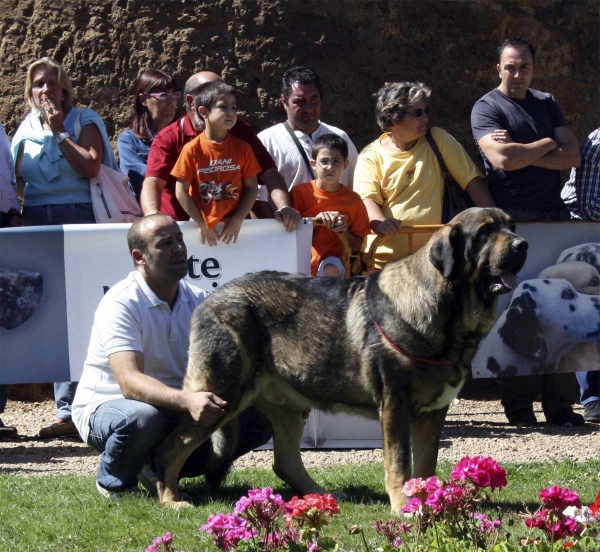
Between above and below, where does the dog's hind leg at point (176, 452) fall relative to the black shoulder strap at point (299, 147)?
below

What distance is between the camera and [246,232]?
23.8 ft

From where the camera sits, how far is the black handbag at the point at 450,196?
7578mm

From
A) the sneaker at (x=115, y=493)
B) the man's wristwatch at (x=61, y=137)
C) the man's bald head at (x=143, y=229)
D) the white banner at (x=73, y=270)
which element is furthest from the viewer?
the man's wristwatch at (x=61, y=137)

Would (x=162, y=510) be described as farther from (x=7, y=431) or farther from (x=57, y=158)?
(x=57, y=158)

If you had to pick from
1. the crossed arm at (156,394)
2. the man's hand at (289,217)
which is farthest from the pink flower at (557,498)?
the man's hand at (289,217)

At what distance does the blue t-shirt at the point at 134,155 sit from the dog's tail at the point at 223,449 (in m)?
2.81

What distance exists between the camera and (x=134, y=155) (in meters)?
8.05

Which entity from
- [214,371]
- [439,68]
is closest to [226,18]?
[439,68]

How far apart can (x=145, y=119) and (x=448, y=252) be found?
3.65 m

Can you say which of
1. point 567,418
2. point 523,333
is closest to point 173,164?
point 523,333

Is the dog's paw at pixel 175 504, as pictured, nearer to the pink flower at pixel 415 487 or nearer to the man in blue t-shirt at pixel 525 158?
the pink flower at pixel 415 487

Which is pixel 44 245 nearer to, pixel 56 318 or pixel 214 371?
pixel 56 318

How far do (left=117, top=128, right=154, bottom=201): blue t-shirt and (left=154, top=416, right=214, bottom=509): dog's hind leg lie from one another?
2.97 m

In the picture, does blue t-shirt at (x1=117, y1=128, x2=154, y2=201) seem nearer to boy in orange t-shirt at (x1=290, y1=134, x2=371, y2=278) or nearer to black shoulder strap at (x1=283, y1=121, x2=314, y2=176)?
black shoulder strap at (x1=283, y1=121, x2=314, y2=176)
